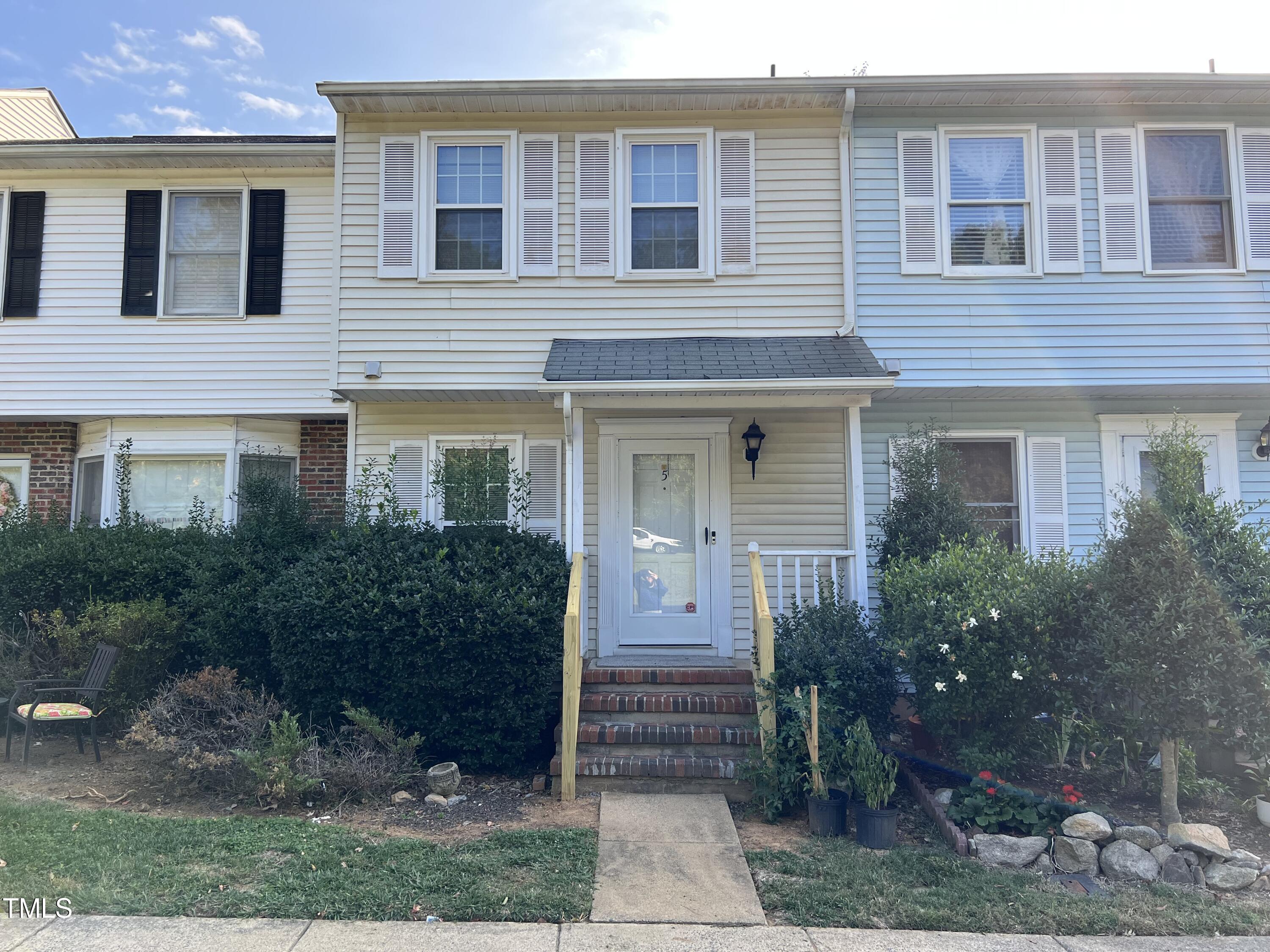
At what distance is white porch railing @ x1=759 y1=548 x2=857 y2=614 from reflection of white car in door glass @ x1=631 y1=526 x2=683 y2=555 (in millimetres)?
862

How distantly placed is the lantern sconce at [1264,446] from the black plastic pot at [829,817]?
5920 mm

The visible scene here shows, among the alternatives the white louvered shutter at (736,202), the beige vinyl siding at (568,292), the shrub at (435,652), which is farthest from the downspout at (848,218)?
the shrub at (435,652)

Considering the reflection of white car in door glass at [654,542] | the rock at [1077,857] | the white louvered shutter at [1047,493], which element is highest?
the white louvered shutter at [1047,493]

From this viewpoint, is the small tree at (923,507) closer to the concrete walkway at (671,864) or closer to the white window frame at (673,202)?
the white window frame at (673,202)

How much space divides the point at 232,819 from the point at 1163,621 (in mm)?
5752

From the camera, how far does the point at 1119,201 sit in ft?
24.9

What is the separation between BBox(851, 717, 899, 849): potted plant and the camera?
479 cm

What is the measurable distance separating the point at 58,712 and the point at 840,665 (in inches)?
228

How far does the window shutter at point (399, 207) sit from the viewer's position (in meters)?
7.66

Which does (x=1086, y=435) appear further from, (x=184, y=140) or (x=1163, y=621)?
(x=184, y=140)

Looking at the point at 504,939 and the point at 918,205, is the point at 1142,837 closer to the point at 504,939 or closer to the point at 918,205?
the point at 504,939

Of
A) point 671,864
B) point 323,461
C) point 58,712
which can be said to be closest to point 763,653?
point 671,864

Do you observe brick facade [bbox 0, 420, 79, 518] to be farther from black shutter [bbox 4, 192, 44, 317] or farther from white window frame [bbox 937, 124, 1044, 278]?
white window frame [bbox 937, 124, 1044, 278]

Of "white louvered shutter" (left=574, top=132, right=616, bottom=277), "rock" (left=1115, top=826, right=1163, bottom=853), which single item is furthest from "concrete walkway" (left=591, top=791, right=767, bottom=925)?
"white louvered shutter" (left=574, top=132, right=616, bottom=277)
